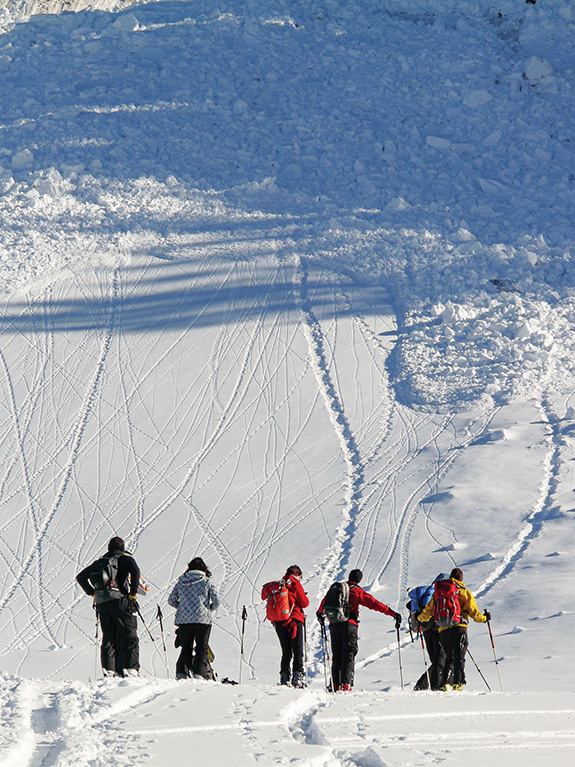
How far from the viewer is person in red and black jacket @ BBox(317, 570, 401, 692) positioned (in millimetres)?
7793

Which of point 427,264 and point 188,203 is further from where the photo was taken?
point 188,203

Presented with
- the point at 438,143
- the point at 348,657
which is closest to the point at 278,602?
the point at 348,657

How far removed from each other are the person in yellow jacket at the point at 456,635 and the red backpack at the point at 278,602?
112 cm

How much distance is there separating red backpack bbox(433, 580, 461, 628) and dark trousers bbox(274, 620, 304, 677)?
1177 millimetres

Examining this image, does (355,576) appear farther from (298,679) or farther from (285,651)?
(298,679)

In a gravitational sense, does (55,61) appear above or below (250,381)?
above

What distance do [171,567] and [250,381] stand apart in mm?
5195

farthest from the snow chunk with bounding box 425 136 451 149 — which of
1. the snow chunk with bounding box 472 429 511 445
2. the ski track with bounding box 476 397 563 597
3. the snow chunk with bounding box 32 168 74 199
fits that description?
the snow chunk with bounding box 472 429 511 445

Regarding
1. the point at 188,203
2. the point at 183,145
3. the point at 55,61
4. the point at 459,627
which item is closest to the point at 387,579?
the point at 459,627

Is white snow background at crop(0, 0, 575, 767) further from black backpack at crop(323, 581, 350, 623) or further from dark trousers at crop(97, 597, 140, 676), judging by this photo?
dark trousers at crop(97, 597, 140, 676)

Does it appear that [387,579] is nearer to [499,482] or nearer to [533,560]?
[533,560]

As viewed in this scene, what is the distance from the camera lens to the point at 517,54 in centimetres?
2691

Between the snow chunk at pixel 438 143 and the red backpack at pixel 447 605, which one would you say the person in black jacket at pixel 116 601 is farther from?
the snow chunk at pixel 438 143

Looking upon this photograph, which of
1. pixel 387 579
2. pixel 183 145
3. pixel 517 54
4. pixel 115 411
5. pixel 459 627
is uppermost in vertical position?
pixel 517 54
